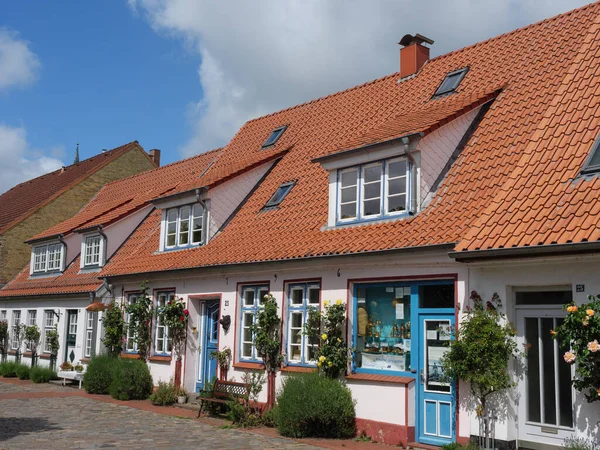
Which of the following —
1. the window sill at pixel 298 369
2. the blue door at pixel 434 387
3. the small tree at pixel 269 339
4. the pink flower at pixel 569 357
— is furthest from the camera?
the small tree at pixel 269 339

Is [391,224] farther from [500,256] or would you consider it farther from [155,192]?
[155,192]

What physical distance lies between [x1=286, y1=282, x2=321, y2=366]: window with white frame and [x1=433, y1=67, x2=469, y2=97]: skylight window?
5523 millimetres

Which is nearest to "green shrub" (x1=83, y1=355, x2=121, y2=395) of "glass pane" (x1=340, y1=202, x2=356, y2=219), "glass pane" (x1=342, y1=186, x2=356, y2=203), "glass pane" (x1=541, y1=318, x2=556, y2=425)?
"glass pane" (x1=340, y1=202, x2=356, y2=219)

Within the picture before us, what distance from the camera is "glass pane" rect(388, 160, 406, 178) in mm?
13000

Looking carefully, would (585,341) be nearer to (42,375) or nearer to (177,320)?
(177,320)

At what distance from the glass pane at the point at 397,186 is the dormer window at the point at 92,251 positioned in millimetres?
13284

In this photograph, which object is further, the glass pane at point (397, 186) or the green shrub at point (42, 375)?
the green shrub at point (42, 375)

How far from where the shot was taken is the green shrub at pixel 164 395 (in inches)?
651

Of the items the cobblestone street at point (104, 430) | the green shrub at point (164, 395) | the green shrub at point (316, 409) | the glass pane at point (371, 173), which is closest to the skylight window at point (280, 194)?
the glass pane at point (371, 173)

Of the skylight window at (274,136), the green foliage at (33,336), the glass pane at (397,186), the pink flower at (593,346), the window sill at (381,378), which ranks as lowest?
the window sill at (381,378)

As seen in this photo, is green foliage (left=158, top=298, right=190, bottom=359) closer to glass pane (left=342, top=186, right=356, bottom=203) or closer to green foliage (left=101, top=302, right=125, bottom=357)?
green foliage (left=101, top=302, right=125, bottom=357)

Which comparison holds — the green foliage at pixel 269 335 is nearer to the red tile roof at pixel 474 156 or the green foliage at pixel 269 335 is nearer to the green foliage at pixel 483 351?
the red tile roof at pixel 474 156

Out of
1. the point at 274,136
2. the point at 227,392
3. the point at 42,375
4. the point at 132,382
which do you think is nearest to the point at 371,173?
the point at 227,392

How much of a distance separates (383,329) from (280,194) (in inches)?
232
